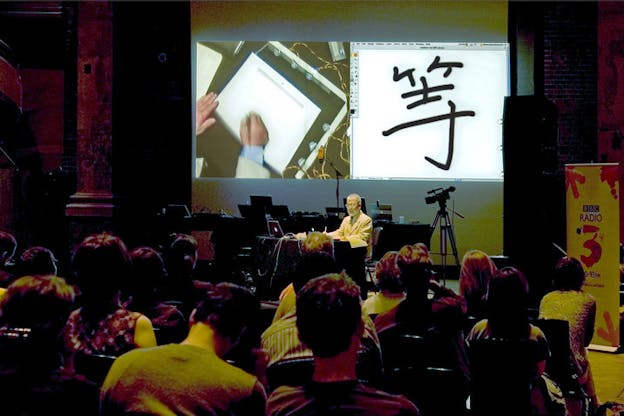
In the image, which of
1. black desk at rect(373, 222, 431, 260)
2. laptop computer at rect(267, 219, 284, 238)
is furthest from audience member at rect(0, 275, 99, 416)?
black desk at rect(373, 222, 431, 260)

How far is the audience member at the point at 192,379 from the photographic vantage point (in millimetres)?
1694

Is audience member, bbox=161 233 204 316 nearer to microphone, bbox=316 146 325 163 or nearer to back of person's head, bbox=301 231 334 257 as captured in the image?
back of person's head, bbox=301 231 334 257

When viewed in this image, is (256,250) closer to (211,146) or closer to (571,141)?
(211,146)

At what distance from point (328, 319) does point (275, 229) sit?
629 centimetres

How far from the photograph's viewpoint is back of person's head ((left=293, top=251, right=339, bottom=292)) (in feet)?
9.34

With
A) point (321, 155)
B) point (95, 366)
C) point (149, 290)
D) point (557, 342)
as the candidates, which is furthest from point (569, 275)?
point (321, 155)

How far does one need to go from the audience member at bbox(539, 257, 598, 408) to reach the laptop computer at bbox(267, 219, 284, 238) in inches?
159

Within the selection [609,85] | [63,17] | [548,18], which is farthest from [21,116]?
[609,85]

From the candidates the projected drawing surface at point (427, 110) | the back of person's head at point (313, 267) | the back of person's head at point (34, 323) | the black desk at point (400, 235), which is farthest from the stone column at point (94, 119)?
the back of person's head at point (34, 323)

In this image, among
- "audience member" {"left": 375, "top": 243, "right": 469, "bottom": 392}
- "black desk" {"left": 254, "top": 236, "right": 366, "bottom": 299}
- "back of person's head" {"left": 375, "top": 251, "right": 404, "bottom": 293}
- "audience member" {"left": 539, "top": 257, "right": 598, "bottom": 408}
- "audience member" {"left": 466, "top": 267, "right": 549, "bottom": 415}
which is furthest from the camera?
"black desk" {"left": 254, "top": 236, "right": 366, "bottom": 299}

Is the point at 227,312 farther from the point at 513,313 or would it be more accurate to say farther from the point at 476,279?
the point at 476,279

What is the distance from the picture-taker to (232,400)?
5.57 feet

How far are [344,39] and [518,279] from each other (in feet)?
28.6

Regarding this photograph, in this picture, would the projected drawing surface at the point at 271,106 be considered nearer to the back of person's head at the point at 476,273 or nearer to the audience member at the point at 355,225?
the audience member at the point at 355,225
